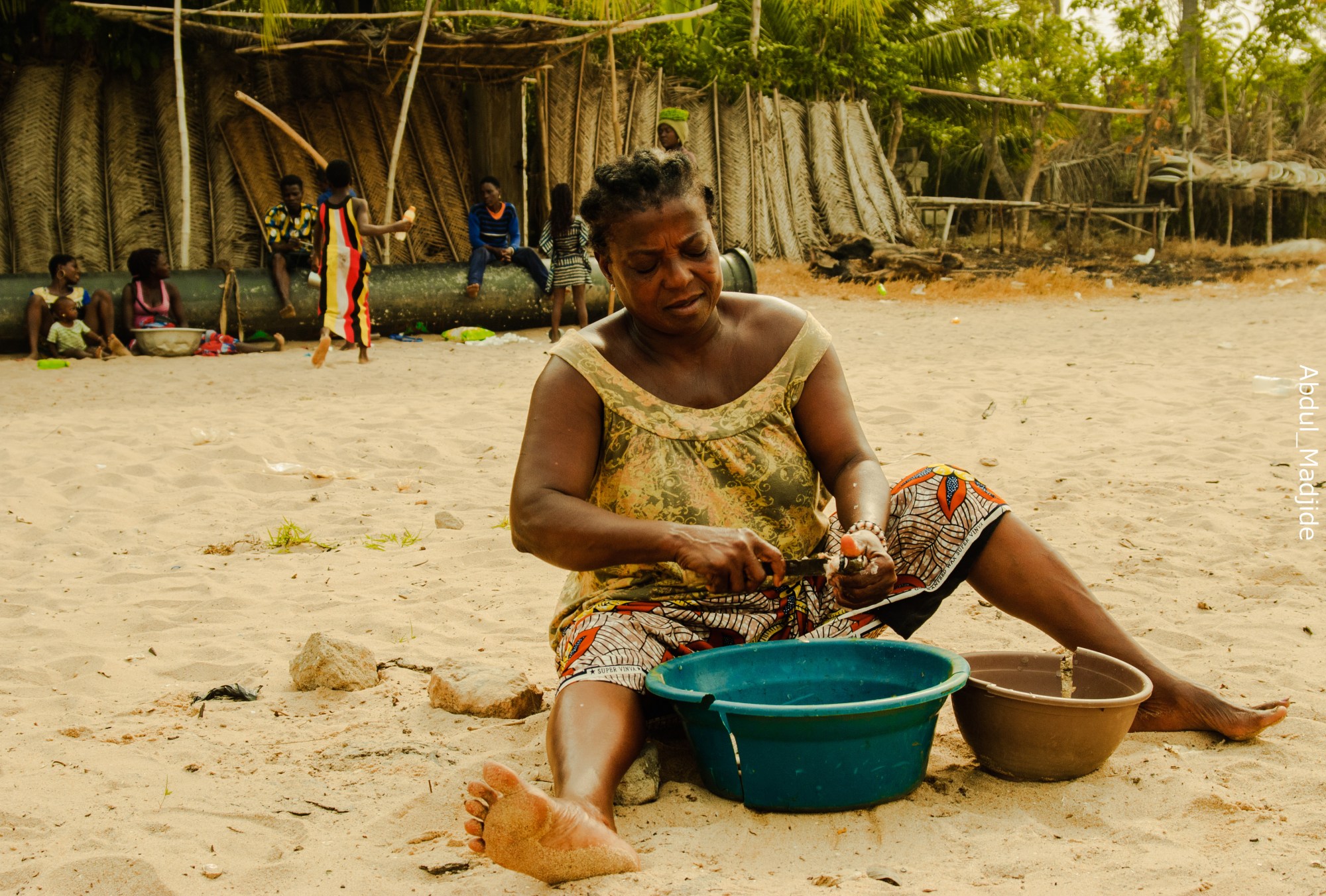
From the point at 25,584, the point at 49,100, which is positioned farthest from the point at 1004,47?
the point at 25,584

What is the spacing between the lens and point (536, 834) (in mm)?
1558

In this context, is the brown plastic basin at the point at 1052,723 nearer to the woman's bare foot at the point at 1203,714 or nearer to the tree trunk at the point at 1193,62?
the woman's bare foot at the point at 1203,714

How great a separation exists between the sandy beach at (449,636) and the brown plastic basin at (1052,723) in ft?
0.15

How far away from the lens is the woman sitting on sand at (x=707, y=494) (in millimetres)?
2027

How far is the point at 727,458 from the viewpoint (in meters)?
2.14

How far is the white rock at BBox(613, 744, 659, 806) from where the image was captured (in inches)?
75.3

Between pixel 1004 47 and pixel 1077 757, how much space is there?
59.2ft

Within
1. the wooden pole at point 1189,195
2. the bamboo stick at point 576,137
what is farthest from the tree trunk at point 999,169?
the bamboo stick at point 576,137

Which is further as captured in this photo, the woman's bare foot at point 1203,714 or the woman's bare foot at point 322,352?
the woman's bare foot at point 322,352

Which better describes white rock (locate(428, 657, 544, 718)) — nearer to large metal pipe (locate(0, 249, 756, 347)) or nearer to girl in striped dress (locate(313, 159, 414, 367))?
girl in striped dress (locate(313, 159, 414, 367))

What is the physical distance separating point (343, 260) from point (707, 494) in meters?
6.16

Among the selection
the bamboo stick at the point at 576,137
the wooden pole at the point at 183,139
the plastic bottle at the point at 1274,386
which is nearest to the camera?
the plastic bottle at the point at 1274,386

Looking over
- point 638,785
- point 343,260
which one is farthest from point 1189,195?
point 638,785

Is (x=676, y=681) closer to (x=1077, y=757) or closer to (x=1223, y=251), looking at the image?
(x=1077, y=757)
